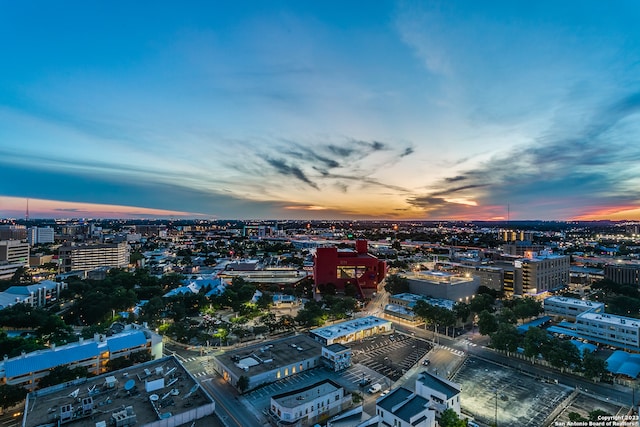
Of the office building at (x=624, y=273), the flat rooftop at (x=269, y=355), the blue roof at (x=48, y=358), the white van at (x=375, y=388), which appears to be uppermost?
the office building at (x=624, y=273)

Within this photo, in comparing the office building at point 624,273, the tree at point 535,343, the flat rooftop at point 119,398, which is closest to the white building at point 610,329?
the tree at point 535,343

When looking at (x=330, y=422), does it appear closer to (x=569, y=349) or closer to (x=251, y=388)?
(x=251, y=388)

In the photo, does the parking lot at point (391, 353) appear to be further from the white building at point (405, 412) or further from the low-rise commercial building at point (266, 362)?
the white building at point (405, 412)

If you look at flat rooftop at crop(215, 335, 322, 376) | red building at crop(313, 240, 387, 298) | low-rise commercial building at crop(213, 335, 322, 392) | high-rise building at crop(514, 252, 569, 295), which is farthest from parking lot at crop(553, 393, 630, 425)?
red building at crop(313, 240, 387, 298)

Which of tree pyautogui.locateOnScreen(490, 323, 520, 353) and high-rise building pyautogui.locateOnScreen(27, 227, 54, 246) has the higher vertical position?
high-rise building pyautogui.locateOnScreen(27, 227, 54, 246)

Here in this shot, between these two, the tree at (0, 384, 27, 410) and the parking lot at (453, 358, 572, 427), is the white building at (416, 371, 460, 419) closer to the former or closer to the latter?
the parking lot at (453, 358, 572, 427)

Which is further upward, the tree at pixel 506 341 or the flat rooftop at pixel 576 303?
the flat rooftop at pixel 576 303

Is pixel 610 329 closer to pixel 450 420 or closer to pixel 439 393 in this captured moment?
pixel 439 393
